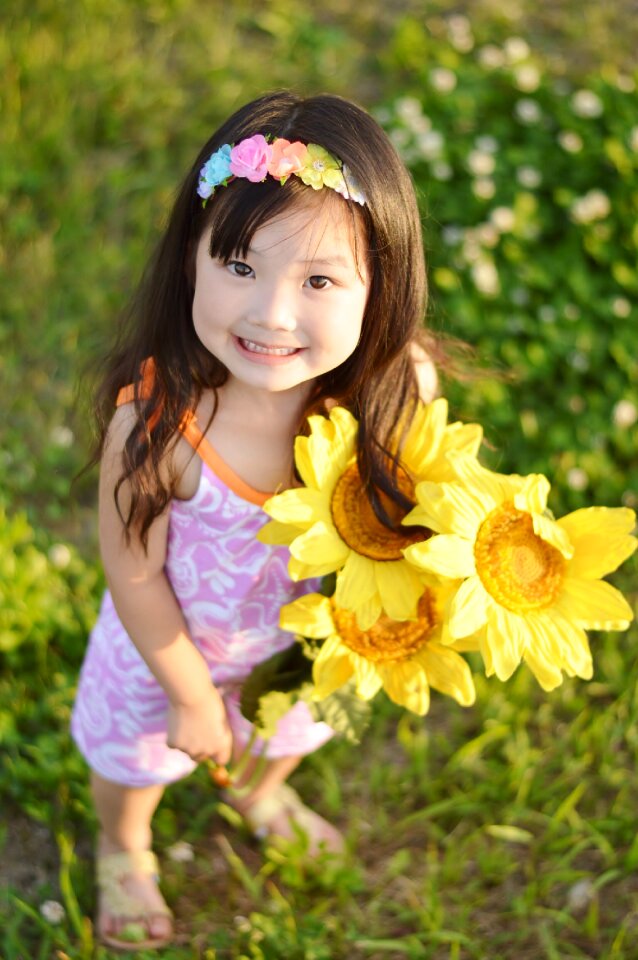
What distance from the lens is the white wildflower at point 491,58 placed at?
10.5ft

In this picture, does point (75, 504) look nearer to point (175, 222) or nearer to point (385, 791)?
point (385, 791)

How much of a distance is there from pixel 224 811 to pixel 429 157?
1822 millimetres

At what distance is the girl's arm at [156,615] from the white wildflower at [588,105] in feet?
7.04

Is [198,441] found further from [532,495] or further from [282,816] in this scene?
[282,816]

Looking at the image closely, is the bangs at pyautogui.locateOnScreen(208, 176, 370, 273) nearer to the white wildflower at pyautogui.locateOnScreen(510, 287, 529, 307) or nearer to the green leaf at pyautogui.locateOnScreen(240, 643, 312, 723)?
the green leaf at pyautogui.locateOnScreen(240, 643, 312, 723)

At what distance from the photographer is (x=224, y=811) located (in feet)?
6.49

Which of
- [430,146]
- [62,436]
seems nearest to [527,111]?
[430,146]

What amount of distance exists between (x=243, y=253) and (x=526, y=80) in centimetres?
225

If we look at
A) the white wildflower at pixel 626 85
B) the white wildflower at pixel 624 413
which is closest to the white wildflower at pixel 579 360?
the white wildflower at pixel 624 413

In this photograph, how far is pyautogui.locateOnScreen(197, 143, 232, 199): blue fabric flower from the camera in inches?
46.5

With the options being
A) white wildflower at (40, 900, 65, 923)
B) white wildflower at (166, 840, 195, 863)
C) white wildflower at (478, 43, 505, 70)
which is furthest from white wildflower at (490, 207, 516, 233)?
white wildflower at (40, 900, 65, 923)

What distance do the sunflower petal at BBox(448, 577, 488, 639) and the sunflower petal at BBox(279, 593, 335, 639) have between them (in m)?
0.19

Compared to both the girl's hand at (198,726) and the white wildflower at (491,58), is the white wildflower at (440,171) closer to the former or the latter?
the white wildflower at (491,58)

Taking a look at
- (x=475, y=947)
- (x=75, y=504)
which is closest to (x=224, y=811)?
(x=475, y=947)
